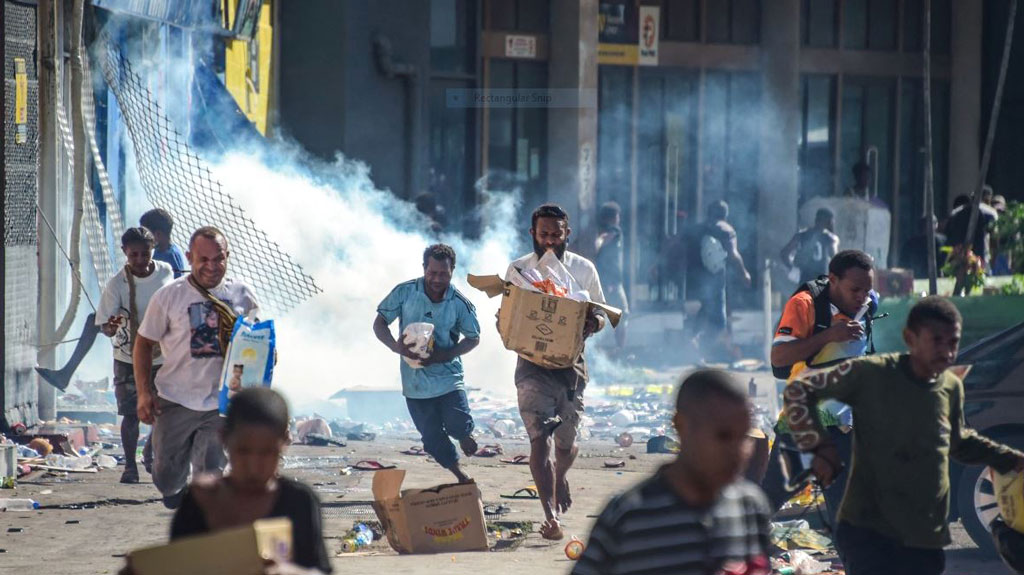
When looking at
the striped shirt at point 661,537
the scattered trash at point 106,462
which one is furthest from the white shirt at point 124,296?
the striped shirt at point 661,537

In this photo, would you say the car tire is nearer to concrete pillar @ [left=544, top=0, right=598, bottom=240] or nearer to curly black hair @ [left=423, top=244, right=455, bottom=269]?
curly black hair @ [left=423, top=244, right=455, bottom=269]

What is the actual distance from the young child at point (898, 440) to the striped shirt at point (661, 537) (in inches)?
61.0

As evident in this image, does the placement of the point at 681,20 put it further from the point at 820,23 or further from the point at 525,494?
the point at 525,494

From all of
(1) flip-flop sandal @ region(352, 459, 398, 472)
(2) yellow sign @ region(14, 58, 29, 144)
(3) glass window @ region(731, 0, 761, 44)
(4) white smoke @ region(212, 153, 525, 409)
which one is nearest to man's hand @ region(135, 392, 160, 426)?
(1) flip-flop sandal @ region(352, 459, 398, 472)

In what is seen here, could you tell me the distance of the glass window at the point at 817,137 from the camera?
20.7m

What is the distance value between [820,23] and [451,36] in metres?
5.18

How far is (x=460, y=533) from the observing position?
806 cm

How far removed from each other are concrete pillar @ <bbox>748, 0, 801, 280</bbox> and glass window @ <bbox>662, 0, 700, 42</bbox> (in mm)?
902

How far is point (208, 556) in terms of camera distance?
136 inches

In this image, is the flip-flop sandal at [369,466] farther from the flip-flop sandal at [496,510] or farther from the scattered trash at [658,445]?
the scattered trash at [658,445]

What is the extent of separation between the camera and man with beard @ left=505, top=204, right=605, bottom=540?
332 inches

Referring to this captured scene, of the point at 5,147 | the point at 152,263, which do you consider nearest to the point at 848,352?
the point at 152,263

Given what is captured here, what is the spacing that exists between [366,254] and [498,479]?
5777 mm

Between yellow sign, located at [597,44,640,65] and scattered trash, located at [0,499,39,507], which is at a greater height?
yellow sign, located at [597,44,640,65]
